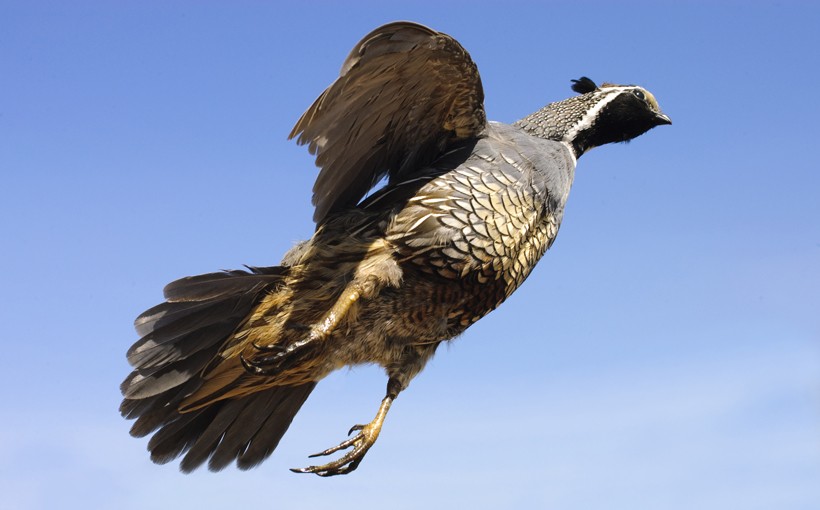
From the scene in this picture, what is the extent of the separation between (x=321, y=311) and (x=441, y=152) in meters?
1.09

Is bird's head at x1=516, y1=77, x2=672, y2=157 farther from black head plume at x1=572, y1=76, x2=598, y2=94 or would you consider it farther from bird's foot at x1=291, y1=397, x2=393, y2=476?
bird's foot at x1=291, y1=397, x2=393, y2=476

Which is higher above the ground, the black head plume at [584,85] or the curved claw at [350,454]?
the black head plume at [584,85]

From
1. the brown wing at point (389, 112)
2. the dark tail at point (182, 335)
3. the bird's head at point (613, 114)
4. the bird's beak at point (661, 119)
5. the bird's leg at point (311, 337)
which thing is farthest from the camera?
the bird's beak at point (661, 119)

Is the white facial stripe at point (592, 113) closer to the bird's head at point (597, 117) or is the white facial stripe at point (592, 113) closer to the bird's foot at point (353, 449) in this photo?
the bird's head at point (597, 117)

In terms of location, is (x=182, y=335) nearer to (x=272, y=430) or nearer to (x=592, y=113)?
(x=272, y=430)

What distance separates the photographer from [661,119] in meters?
6.27

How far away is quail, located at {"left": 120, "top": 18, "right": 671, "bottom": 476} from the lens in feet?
15.7

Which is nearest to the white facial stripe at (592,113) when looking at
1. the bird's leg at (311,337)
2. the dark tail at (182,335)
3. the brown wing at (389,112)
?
the brown wing at (389,112)

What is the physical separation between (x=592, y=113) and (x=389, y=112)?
1.63 meters

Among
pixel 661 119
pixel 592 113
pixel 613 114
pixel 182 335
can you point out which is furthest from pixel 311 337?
pixel 661 119

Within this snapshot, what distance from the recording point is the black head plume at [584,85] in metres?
6.08

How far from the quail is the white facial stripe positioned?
0.39 m

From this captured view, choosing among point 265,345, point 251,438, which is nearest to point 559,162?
point 265,345

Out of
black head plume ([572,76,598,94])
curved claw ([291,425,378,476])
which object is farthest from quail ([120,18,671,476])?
black head plume ([572,76,598,94])
